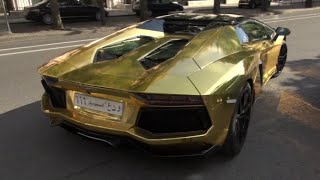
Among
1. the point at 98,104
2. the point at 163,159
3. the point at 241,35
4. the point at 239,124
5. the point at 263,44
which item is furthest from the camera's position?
the point at 263,44

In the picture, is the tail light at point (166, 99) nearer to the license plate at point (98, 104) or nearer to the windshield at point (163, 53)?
the license plate at point (98, 104)

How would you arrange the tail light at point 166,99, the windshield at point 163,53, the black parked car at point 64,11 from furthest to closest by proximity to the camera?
1. the black parked car at point 64,11
2. the windshield at point 163,53
3. the tail light at point 166,99

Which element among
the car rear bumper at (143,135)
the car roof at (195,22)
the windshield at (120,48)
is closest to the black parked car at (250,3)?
the car roof at (195,22)

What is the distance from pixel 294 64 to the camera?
316 inches

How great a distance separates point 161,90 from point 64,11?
18513mm

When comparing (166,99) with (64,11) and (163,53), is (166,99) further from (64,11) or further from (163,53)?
(64,11)

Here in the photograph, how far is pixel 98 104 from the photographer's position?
3.42 metres

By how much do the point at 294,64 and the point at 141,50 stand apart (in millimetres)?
4972

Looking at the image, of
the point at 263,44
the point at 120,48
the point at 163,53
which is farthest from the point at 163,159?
the point at 263,44

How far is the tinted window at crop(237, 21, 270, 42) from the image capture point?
16.4ft

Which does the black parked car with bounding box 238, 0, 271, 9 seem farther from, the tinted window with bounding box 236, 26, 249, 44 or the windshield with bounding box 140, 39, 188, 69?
the windshield with bounding box 140, 39, 188, 69

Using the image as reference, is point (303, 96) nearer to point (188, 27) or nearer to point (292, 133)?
point (292, 133)

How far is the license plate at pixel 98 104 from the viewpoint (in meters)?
3.33

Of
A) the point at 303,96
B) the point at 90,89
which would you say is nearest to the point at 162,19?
the point at 90,89
